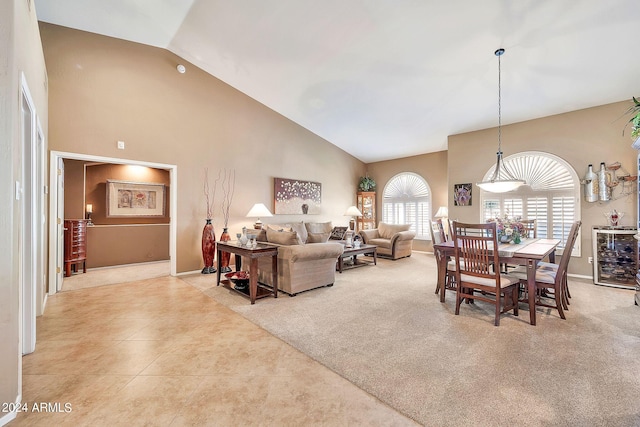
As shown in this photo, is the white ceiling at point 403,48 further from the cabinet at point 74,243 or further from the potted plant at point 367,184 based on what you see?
the cabinet at point 74,243

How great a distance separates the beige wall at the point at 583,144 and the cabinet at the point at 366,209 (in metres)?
3.20

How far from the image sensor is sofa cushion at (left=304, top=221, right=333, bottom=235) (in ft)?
22.8

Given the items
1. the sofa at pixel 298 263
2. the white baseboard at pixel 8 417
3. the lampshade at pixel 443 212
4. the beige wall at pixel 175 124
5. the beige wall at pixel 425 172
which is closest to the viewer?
the white baseboard at pixel 8 417

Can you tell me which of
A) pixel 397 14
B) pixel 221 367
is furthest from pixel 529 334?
pixel 397 14

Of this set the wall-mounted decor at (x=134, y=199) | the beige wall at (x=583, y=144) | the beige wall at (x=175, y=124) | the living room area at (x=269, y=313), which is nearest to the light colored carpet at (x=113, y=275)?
the living room area at (x=269, y=313)

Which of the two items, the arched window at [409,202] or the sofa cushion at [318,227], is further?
the arched window at [409,202]

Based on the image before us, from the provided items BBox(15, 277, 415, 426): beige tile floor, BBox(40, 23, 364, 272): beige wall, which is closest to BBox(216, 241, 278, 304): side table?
BBox(15, 277, 415, 426): beige tile floor

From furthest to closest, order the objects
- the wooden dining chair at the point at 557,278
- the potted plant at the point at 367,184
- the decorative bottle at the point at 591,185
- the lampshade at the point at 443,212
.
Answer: the potted plant at the point at 367,184, the lampshade at the point at 443,212, the decorative bottle at the point at 591,185, the wooden dining chair at the point at 557,278

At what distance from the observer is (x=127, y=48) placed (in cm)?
458

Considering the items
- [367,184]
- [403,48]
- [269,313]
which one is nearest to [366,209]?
[367,184]

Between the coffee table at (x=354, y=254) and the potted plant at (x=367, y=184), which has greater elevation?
the potted plant at (x=367, y=184)

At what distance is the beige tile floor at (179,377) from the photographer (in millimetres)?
1605

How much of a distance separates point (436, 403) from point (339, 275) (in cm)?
343

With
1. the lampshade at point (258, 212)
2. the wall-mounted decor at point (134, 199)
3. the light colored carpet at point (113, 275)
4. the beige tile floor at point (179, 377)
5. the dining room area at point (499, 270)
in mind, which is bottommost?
the beige tile floor at point (179, 377)
